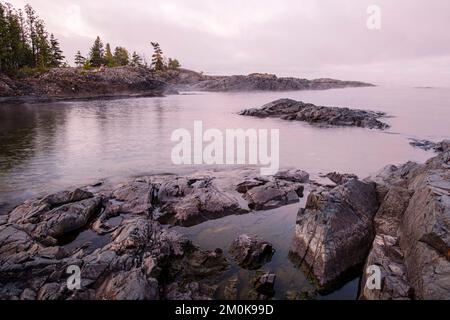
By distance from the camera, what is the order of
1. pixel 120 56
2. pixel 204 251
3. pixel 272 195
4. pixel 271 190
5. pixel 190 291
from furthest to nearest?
1. pixel 120 56
2. pixel 271 190
3. pixel 272 195
4. pixel 204 251
5. pixel 190 291

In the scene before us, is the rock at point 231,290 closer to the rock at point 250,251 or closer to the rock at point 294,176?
the rock at point 250,251

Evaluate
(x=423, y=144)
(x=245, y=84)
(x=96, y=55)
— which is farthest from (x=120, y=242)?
(x=245, y=84)

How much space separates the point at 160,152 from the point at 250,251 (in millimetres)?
19331

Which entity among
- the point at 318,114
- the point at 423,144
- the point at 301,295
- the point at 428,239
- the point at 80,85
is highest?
the point at 80,85

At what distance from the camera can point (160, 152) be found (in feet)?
97.0

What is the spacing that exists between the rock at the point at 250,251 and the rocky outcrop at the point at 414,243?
3443 millimetres

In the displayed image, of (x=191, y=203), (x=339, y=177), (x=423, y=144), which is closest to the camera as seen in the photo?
(x=191, y=203)

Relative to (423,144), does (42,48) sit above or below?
above

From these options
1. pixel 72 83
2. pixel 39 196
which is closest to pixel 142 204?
pixel 39 196

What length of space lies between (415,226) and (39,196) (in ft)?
58.9

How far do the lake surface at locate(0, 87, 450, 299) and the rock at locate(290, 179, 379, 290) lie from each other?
616 mm

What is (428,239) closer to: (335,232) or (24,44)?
(335,232)

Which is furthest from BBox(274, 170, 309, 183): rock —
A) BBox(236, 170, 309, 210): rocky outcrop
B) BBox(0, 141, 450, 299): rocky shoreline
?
BBox(0, 141, 450, 299): rocky shoreline

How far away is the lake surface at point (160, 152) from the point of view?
47.5ft
